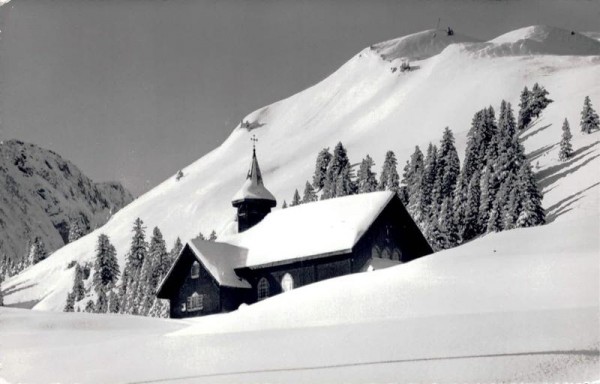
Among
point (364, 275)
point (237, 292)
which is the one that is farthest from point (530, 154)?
point (364, 275)

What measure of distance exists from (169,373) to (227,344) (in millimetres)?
1248

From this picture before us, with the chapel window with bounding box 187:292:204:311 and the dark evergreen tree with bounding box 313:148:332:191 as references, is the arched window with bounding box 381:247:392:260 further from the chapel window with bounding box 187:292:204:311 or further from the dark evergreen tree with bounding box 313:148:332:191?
the dark evergreen tree with bounding box 313:148:332:191

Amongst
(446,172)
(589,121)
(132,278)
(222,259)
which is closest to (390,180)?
(446,172)

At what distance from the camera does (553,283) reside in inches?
547

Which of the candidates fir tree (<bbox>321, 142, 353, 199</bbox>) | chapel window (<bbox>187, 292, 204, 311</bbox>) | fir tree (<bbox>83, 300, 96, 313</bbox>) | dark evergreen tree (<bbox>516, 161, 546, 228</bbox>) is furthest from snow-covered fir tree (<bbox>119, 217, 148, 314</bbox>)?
dark evergreen tree (<bbox>516, 161, 546, 228</bbox>)

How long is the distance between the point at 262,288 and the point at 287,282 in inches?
83.7

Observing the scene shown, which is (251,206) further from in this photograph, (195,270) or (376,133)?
(376,133)

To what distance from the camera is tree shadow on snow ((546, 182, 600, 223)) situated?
224 feet

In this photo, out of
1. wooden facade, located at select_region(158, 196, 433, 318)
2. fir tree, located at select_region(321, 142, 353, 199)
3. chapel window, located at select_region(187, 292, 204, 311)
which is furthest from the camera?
fir tree, located at select_region(321, 142, 353, 199)

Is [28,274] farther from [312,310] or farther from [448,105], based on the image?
[312,310]

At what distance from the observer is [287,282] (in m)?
46.3

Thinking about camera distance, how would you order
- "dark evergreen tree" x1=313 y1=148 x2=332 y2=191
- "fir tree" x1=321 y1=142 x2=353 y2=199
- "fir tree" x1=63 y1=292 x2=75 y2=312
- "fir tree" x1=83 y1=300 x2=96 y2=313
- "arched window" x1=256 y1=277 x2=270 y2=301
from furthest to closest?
"dark evergreen tree" x1=313 y1=148 x2=332 y2=191 → "fir tree" x1=321 y1=142 x2=353 y2=199 → "fir tree" x1=63 y1=292 x2=75 y2=312 → "fir tree" x1=83 y1=300 x2=96 y2=313 → "arched window" x1=256 y1=277 x2=270 y2=301

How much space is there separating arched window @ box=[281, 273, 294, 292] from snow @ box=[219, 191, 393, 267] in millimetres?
960

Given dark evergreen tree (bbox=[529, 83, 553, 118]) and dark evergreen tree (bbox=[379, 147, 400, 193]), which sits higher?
dark evergreen tree (bbox=[529, 83, 553, 118])
